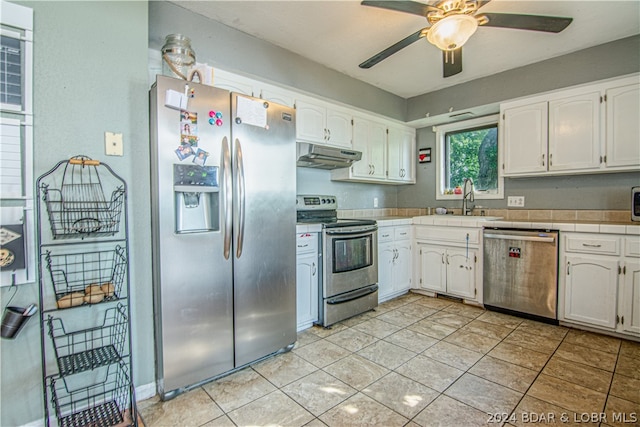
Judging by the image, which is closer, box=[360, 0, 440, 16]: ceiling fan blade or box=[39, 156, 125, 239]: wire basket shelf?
box=[39, 156, 125, 239]: wire basket shelf

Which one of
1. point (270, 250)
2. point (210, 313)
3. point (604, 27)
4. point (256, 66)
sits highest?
point (604, 27)

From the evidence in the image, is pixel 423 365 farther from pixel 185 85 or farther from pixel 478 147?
pixel 478 147

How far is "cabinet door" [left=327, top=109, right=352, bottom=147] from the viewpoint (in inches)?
130

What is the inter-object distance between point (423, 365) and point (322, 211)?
1.71m

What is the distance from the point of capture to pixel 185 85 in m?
1.83

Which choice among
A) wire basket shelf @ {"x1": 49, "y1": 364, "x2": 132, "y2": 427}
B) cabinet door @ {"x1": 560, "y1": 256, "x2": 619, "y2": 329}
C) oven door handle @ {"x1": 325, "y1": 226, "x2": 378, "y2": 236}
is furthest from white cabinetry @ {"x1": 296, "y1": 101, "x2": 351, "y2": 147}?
cabinet door @ {"x1": 560, "y1": 256, "x2": 619, "y2": 329}

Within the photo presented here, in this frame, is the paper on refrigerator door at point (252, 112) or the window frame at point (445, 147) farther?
the window frame at point (445, 147)

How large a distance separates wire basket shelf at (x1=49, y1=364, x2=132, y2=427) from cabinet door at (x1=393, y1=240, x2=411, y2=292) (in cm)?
277

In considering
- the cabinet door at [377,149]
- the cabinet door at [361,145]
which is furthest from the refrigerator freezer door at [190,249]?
the cabinet door at [377,149]

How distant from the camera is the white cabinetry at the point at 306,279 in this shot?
107 inches

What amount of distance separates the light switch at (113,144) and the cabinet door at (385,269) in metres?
2.58

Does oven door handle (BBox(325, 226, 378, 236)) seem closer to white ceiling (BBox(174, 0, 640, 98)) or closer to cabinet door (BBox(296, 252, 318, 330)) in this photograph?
cabinet door (BBox(296, 252, 318, 330))

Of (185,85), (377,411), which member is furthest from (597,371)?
(185,85)

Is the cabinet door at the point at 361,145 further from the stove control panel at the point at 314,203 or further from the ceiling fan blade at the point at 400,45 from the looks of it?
the ceiling fan blade at the point at 400,45
